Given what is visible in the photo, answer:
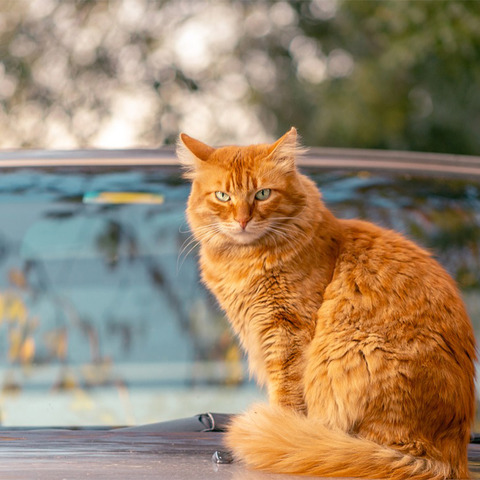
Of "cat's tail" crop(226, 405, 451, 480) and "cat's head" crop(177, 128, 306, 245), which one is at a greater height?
"cat's head" crop(177, 128, 306, 245)

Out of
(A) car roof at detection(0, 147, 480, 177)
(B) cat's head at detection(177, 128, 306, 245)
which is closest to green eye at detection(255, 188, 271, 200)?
(B) cat's head at detection(177, 128, 306, 245)

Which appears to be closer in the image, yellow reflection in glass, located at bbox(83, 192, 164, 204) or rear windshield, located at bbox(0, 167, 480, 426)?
rear windshield, located at bbox(0, 167, 480, 426)

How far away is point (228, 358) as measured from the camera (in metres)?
2.53

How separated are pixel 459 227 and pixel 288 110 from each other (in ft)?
31.7

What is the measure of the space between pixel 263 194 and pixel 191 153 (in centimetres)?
28

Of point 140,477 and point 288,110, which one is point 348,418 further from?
point 288,110

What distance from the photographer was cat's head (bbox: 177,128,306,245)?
2496 mm

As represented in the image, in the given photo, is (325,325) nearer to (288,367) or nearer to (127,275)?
(288,367)

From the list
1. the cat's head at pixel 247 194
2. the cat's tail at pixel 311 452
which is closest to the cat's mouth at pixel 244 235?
the cat's head at pixel 247 194

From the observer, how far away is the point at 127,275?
258cm

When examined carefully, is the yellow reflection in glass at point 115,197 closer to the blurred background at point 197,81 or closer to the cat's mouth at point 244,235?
the cat's mouth at point 244,235

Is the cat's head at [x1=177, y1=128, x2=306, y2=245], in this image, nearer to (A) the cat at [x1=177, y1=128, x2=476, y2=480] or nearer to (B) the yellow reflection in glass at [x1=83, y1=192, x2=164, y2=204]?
(A) the cat at [x1=177, y1=128, x2=476, y2=480]

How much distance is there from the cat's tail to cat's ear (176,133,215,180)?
898mm

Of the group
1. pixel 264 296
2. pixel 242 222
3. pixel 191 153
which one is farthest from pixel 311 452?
pixel 191 153
